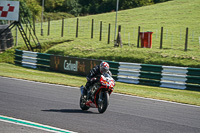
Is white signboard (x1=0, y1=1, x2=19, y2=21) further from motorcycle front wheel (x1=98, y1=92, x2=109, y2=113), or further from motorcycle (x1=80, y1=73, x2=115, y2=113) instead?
motorcycle front wheel (x1=98, y1=92, x2=109, y2=113)

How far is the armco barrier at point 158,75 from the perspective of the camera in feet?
60.8

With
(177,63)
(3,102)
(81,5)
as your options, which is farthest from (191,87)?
(81,5)

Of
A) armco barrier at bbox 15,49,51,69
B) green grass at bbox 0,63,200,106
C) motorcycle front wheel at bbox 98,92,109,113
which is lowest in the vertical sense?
green grass at bbox 0,63,200,106

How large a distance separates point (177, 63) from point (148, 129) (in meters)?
15.9

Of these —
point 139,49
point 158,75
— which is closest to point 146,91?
point 158,75

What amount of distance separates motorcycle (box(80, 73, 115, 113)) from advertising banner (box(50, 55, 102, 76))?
11032mm

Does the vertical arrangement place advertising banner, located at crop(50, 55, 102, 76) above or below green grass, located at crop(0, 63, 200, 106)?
above

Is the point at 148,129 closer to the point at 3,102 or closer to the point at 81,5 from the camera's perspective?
the point at 3,102

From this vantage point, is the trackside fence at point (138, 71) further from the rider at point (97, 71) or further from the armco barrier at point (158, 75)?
the rider at point (97, 71)

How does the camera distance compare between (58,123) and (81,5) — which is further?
(81,5)

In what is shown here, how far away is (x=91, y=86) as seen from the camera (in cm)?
1041

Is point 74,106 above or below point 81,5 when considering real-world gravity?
below

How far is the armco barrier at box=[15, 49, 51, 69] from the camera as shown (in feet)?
81.8

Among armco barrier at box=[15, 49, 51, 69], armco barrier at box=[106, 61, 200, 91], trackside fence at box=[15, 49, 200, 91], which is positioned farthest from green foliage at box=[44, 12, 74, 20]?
armco barrier at box=[106, 61, 200, 91]
